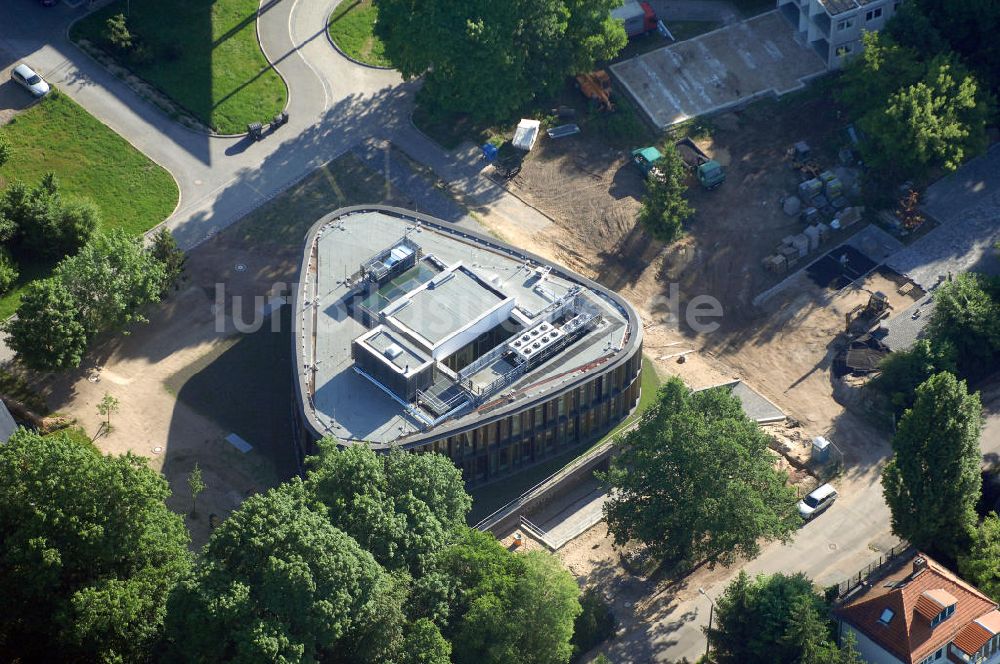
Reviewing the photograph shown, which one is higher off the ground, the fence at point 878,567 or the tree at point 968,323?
the tree at point 968,323

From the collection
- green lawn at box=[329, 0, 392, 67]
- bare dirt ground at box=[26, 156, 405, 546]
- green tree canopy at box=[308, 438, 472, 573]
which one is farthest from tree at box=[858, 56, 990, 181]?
green tree canopy at box=[308, 438, 472, 573]

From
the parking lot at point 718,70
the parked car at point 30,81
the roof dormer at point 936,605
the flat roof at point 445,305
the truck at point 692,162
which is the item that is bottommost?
the roof dormer at point 936,605

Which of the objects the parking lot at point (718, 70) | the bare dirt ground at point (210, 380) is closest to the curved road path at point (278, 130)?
the bare dirt ground at point (210, 380)

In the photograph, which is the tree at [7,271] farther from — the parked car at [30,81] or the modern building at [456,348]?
the modern building at [456,348]

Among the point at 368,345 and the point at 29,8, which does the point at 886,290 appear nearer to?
the point at 368,345

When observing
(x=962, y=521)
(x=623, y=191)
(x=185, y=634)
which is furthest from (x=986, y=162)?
(x=185, y=634)

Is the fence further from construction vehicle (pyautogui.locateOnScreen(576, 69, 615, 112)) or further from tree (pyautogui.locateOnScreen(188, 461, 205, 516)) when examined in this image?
construction vehicle (pyautogui.locateOnScreen(576, 69, 615, 112))

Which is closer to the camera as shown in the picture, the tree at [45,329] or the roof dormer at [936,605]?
the roof dormer at [936,605]
